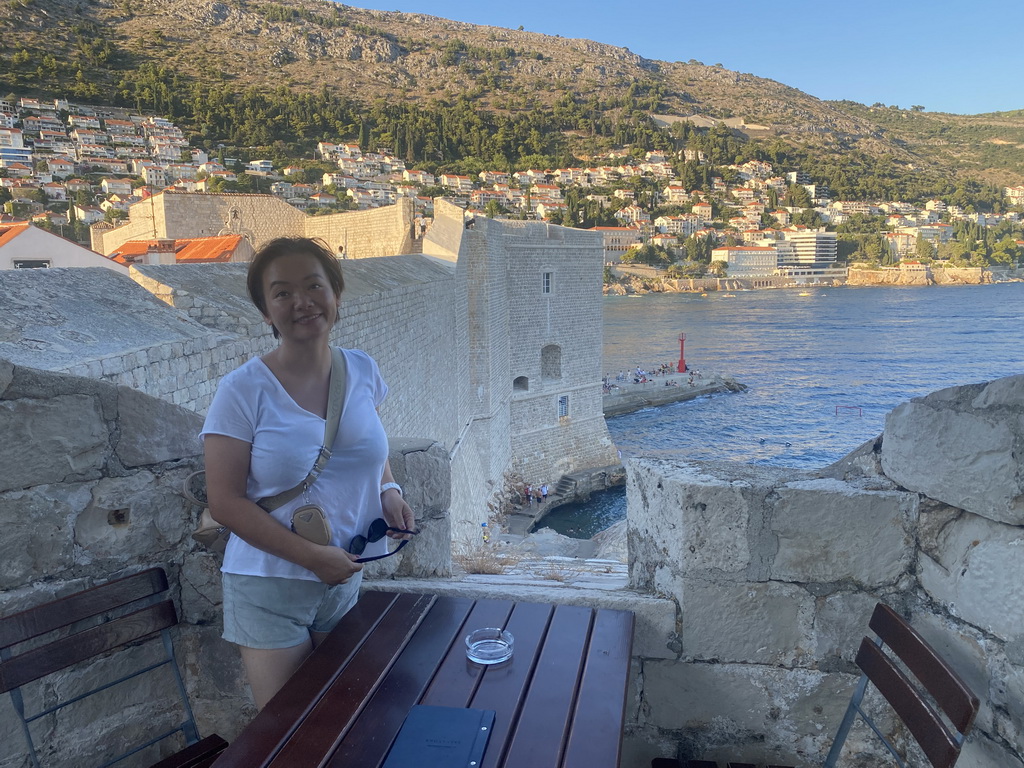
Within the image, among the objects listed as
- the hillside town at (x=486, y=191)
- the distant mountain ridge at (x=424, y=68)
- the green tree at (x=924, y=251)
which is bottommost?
the green tree at (x=924, y=251)

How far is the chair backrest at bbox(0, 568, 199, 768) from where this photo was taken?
140 cm

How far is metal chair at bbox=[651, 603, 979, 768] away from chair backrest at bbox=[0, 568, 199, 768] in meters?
1.60

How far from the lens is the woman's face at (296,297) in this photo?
→ 4.74 ft

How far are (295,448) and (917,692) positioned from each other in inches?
52.3

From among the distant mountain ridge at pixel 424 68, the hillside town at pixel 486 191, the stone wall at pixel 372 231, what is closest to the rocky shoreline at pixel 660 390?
the hillside town at pixel 486 191

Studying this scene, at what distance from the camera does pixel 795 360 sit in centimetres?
4272

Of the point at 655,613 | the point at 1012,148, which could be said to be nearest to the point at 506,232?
the point at 655,613

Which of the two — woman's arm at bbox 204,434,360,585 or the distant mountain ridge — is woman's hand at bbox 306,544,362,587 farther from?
the distant mountain ridge

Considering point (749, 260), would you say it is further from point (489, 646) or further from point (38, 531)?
point (38, 531)

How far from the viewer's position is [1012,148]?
116312 mm

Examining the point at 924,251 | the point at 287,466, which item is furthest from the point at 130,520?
the point at 924,251

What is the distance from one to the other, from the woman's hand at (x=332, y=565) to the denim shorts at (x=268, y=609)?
75 mm

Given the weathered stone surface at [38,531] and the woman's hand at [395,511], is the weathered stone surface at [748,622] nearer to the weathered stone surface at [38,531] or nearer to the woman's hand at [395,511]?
the woman's hand at [395,511]

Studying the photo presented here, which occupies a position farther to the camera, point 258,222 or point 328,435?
point 258,222
